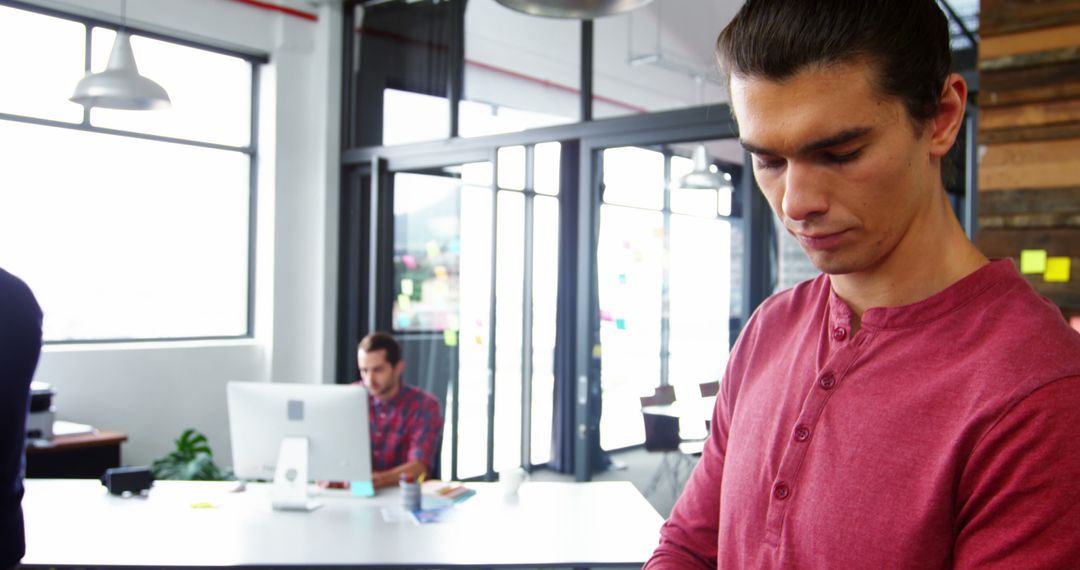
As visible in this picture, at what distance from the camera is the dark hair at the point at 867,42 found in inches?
29.6

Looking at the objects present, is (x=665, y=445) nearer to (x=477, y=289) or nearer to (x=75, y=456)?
(x=477, y=289)

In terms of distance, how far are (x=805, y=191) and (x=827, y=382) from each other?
0.20m

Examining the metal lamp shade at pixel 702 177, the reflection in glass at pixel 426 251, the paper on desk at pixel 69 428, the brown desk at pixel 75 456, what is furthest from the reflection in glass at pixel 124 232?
the metal lamp shade at pixel 702 177

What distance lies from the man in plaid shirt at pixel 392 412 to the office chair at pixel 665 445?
1.25 meters

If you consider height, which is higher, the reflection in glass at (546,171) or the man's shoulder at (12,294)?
the reflection in glass at (546,171)

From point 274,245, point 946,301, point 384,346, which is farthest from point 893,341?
point 274,245

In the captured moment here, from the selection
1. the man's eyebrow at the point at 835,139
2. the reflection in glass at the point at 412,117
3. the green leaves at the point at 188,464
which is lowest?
the green leaves at the point at 188,464

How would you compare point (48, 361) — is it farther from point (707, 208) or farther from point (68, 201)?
point (707, 208)

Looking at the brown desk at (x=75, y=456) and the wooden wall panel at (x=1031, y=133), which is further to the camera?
the brown desk at (x=75, y=456)

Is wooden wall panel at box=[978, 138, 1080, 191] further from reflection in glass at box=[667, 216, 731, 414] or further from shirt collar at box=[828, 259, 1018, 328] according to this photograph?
shirt collar at box=[828, 259, 1018, 328]

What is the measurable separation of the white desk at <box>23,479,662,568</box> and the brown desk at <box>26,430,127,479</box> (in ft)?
2.45

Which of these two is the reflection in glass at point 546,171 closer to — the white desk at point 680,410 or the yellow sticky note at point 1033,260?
the white desk at point 680,410

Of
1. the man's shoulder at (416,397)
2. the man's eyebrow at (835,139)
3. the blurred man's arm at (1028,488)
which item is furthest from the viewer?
the man's shoulder at (416,397)

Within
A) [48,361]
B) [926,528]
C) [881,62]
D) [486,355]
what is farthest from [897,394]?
[48,361]
